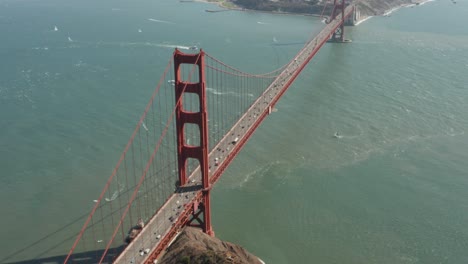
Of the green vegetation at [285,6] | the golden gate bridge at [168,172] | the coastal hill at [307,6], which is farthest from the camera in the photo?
the green vegetation at [285,6]

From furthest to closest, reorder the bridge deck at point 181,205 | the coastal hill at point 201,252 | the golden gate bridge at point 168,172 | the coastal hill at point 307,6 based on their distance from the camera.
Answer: the coastal hill at point 307,6
the golden gate bridge at point 168,172
the bridge deck at point 181,205
the coastal hill at point 201,252

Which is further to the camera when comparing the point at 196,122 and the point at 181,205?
the point at 181,205

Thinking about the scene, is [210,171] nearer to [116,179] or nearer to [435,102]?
[116,179]

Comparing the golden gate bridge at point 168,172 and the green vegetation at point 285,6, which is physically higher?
the green vegetation at point 285,6

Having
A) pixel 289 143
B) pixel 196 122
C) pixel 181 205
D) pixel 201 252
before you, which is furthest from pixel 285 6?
pixel 201 252

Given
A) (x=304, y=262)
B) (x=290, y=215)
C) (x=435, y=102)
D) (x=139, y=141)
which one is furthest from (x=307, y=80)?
(x=304, y=262)

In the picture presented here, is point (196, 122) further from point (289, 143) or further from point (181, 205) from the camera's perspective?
point (289, 143)

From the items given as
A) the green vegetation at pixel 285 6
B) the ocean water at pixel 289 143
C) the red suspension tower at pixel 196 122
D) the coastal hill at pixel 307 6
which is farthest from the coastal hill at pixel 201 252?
the green vegetation at pixel 285 6

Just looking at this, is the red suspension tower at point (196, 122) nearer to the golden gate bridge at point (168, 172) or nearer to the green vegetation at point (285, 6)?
the golden gate bridge at point (168, 172)
